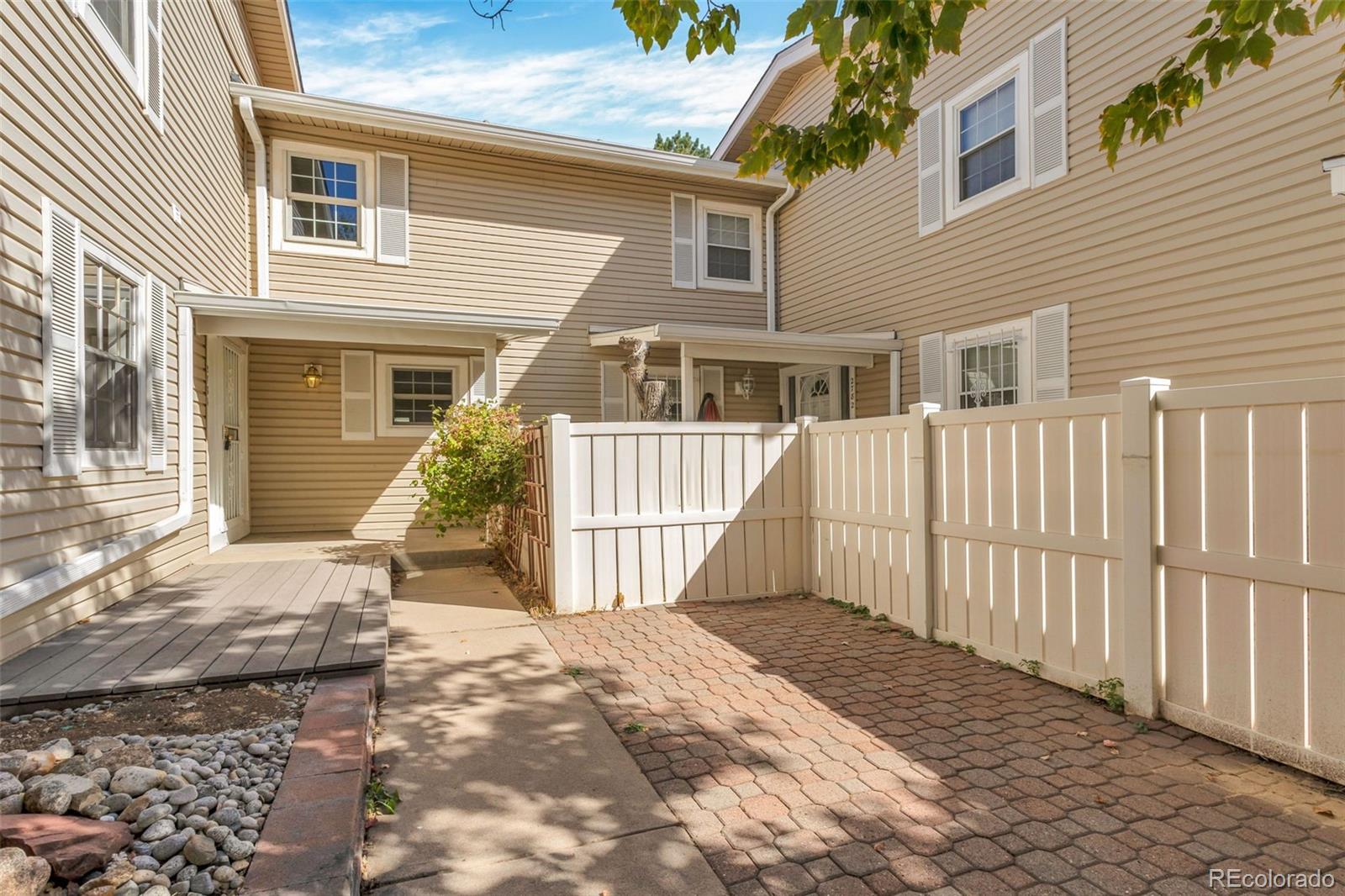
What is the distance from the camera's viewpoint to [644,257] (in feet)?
34.4

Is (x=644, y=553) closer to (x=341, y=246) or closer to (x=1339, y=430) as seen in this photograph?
(x=1339, y=430)

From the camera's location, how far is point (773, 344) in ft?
28.6

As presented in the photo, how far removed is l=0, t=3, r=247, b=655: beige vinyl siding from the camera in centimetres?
351

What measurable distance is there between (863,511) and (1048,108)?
461 cm

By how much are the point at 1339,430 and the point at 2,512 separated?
5.61 meters

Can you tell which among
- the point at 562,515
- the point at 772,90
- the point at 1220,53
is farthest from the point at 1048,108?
the point at 562,515

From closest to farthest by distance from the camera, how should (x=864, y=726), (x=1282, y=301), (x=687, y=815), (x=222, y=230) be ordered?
(x=687, y=815) < (x=864, y=726) < (x=1282, y=301) < (x=222, y=230)

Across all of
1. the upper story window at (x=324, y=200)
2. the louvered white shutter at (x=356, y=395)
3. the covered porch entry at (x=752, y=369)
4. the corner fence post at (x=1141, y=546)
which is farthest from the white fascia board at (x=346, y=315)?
the corner fence post at (x=1141, y=546)

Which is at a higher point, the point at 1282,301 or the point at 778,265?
the point at 778,265

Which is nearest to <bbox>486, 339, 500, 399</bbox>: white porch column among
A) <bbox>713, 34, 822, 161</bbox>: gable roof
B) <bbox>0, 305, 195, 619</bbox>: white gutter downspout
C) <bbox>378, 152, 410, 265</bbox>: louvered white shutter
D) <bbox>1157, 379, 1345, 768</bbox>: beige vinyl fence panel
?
<bbox>378, 152, 410, 265</bbox>: louvered white shutter

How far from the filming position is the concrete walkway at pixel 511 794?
2102mm

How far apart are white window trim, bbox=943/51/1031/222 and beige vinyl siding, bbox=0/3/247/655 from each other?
24.8 feet

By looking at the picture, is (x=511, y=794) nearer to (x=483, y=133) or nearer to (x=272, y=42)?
(x=483, y=133)

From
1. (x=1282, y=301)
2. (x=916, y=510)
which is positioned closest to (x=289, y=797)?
(x=916, y=510)
